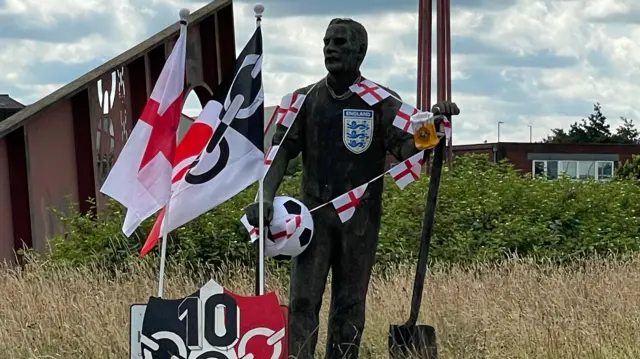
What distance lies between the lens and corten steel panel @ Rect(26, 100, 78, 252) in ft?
45.8

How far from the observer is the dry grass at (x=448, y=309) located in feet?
26.1

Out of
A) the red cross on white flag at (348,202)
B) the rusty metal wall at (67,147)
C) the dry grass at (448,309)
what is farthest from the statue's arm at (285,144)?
the rusty metal wall at (67,147)

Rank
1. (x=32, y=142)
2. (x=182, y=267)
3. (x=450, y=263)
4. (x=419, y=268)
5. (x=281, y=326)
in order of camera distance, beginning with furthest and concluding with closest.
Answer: (x=32, y=142) < (x=450, y=263) < (x=182, y=267) < (x=419, y=268) < (x=281, y=326)

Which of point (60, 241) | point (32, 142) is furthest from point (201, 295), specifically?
point (32, 142)

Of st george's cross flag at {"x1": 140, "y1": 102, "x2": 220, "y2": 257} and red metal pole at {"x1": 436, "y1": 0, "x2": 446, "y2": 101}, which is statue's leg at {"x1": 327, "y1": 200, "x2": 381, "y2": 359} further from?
red metal pole at {"x1": 436, "y1": 0, "x2": 446, "y2": 101}

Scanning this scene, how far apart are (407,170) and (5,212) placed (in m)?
8.14

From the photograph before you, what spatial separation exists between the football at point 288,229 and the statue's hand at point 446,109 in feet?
3.23

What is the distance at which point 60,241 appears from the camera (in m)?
12.9

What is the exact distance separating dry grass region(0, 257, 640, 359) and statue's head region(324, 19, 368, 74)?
2.44 metres

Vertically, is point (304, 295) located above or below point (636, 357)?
above

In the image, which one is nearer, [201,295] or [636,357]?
[201,295]

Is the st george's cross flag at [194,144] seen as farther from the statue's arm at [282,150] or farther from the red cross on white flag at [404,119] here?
the red cross on white flag at [404,119]

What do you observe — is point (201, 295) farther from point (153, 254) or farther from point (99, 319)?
point (153, 254)

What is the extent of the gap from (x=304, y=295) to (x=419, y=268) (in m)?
0.83
